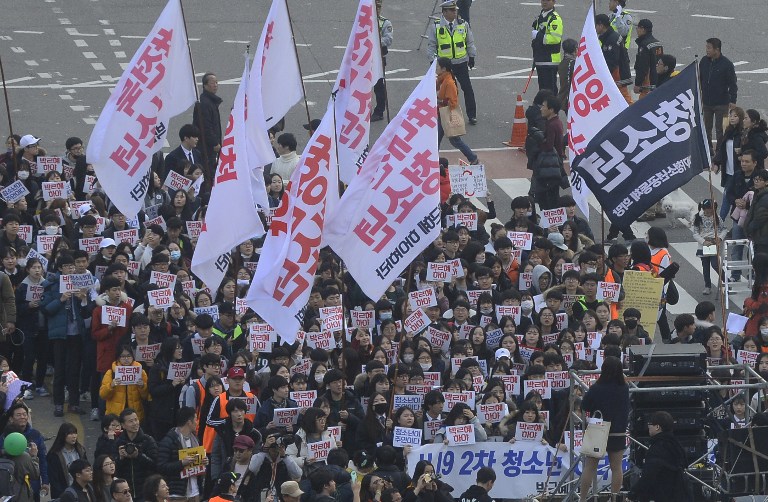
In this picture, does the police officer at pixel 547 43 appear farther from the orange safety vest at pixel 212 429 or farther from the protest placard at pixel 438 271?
the orange safety vest at pixel 212 429

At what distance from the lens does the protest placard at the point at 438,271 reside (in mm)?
18719

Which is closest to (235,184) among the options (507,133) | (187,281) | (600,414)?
(187,281)

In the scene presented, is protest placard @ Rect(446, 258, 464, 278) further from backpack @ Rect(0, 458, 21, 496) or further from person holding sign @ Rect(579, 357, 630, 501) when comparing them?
backpack @ Rect(0, 458, 21, 496)

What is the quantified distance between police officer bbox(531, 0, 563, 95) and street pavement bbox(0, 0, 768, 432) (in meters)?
1.02

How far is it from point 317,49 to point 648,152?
15.0 metres

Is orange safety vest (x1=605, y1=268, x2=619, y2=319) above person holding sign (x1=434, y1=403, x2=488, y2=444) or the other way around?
above

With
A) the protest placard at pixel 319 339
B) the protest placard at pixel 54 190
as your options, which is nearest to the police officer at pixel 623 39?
the protest placard at pixel 54 190

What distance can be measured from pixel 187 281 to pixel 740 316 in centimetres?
572

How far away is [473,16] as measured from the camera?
33.0 meters

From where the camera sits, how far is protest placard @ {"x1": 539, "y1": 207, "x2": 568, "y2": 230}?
799 inches

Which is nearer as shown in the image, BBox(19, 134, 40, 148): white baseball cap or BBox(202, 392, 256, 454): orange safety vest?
BBox(202, 392, 256, 454): orange safety vest

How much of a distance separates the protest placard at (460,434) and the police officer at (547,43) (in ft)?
39.4

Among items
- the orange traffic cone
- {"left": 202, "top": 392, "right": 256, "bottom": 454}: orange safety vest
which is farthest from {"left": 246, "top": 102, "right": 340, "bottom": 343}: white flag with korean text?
the orange traffic cone

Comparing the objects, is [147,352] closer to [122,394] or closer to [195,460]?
[122,394]
